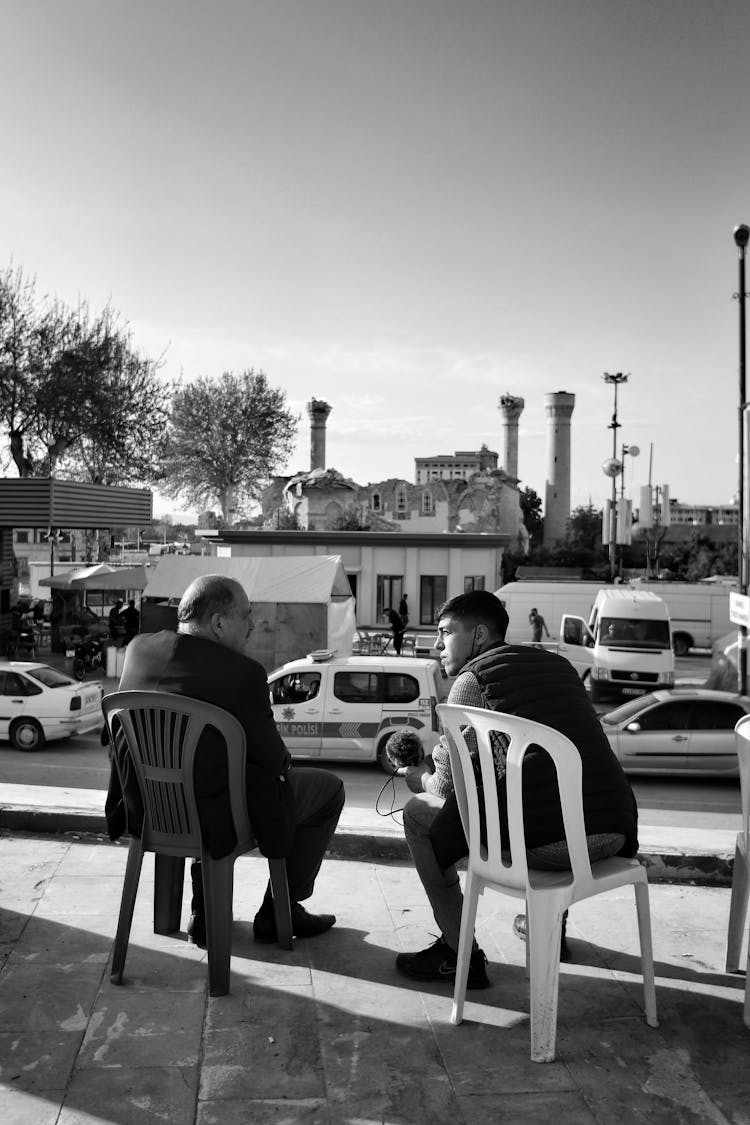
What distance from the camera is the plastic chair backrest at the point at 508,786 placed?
2.61m

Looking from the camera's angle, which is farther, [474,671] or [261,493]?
[261,493]

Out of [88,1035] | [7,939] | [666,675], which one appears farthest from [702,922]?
[666,675]

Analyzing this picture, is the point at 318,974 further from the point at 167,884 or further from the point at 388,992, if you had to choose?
the point at 167,884

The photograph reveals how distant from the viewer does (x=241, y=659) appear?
305cm

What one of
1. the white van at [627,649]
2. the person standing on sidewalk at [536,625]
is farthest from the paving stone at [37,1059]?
the person standing on sidewalk at [536,625]

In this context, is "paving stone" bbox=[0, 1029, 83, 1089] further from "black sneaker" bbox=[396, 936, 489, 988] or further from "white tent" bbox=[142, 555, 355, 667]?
"white tent" bbox=[142, 555, 355, 667]

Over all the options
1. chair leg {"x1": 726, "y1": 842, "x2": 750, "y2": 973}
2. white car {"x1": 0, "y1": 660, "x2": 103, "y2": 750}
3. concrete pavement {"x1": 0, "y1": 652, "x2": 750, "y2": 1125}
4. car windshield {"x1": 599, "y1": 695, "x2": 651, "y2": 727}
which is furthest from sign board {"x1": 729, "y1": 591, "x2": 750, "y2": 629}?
white car {"x1": 0, "y1": 660, "x2": 103, "y2": 750}

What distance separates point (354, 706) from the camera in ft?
42.4

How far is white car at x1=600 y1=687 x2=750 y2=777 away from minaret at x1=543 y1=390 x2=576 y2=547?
64.1 metres

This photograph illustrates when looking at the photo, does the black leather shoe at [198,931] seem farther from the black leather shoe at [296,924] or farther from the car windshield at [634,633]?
the car windshield at [634,633]

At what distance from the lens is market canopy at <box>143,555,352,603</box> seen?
64.3 feet

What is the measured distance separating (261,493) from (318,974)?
62.1 meters

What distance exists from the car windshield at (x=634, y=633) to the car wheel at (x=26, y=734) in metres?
12.4

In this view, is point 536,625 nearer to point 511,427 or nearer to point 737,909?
point 737,909
